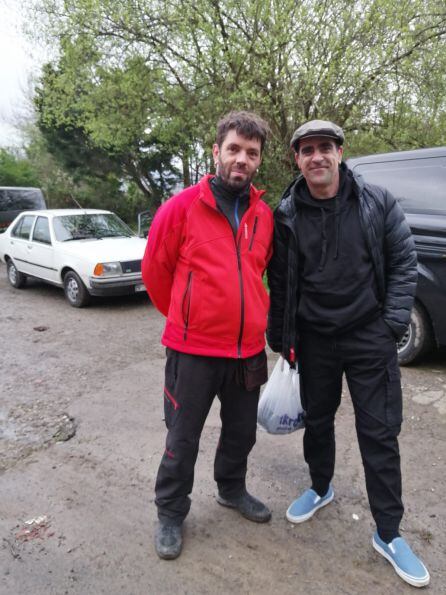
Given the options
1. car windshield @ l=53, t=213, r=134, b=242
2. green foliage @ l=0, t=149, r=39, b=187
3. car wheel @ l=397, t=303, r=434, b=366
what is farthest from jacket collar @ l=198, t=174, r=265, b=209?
green foliage @ l=0, t=149, r=39, b=187

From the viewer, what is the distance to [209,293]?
2.15 meters

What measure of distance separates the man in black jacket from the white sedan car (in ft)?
16.8

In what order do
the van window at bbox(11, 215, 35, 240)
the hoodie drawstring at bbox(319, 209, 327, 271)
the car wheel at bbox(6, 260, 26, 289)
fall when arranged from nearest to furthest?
1. the hoodie drawstring at bbox(319, 209, 327, 271)
2. the van window at bbox(11, 215, 35, 240)
3. the car wheel at bbox(6, 260, 26, 289)

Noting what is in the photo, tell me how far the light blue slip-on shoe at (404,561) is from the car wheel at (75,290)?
5862 millimetres

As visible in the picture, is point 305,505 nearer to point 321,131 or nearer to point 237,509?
point 237,509

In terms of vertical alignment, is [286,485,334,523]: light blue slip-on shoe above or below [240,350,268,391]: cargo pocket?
below

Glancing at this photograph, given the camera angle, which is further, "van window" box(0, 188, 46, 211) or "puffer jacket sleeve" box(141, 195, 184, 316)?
"van window" box(0, 188, 46, 211)

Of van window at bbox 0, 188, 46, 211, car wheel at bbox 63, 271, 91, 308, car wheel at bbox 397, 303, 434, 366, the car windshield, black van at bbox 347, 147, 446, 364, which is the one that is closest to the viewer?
black van at bbox 347, 147, 446, 364

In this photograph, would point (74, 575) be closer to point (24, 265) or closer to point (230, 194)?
point (230, 194)

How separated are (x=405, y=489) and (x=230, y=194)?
1.99 metres

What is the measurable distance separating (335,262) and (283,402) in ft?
2.75

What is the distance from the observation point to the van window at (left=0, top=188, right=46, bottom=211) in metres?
12.2

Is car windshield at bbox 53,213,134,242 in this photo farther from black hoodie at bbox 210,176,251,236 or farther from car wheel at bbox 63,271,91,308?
black hoodie at bbox 210,176,251,236

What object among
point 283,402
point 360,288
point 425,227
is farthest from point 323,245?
point 425,227
